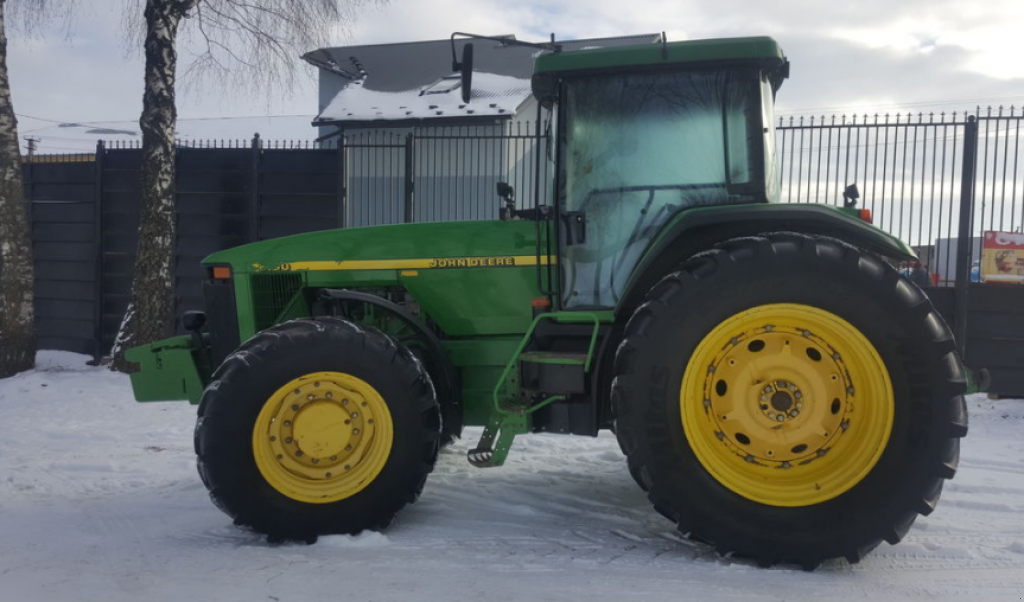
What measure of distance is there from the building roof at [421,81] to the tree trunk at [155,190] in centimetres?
201

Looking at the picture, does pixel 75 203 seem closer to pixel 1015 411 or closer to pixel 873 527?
pixel 873 527

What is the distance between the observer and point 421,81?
17.0m

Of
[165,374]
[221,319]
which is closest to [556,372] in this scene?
[221,319]

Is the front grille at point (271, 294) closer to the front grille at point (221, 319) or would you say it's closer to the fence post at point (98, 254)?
the front grille at point (221, 319)

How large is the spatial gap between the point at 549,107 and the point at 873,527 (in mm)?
2365

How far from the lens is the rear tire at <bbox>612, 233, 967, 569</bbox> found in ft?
10.4

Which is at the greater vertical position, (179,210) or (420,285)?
(179,210)

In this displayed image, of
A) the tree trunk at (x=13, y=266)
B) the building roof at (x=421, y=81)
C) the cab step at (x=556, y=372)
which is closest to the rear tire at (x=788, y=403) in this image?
the cab step at (x=556, y=372)

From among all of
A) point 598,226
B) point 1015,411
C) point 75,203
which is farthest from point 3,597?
point 75,203

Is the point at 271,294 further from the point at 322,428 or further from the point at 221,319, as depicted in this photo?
the point at 322,428

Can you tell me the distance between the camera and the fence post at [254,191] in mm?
10070

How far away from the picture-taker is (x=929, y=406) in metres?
3.15

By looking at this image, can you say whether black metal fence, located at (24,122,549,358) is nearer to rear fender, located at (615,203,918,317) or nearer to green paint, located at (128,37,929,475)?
green paint, located at (128,37,929,475)

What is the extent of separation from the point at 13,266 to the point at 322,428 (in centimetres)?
750
